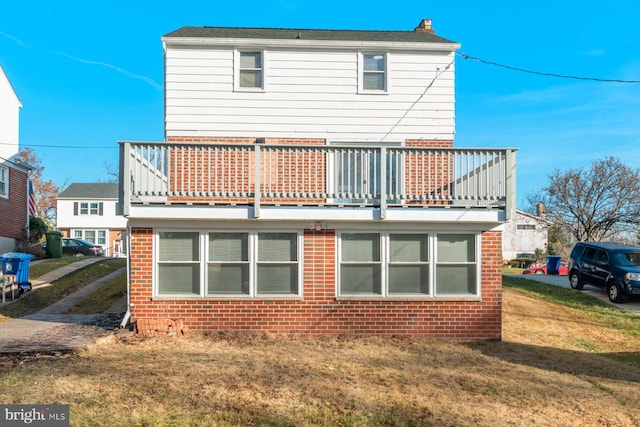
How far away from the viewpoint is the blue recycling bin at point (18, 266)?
13625 mm

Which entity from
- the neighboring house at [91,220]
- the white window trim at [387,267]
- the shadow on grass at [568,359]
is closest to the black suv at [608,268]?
the shadow on grass at [568,359]

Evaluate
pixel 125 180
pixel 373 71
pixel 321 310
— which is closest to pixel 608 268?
pixel 373 71

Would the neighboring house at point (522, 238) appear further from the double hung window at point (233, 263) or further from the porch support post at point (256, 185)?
the porch support post at point (256, 185)

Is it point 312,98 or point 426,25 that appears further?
point 426,25

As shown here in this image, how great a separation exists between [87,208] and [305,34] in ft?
114

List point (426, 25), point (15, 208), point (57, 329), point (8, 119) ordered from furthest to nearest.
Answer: point (15, 208)
point (8, 119)
point (426, 25)
point (57, 329)

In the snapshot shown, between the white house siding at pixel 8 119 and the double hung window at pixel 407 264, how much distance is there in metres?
18.0

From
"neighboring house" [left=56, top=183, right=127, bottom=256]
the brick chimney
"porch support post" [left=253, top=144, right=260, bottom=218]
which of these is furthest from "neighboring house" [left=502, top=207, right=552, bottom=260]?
"porch support post" [left=253, top=144, right=260, bottom=218]

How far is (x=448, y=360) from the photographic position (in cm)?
851

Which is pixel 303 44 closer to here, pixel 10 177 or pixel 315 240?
pixel 315 240

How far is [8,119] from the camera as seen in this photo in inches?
871

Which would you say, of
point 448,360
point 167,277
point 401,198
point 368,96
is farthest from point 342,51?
point 448,360

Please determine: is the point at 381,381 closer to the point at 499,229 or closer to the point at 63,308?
the point at 499,229

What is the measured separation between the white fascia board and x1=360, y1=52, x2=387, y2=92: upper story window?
273mm
